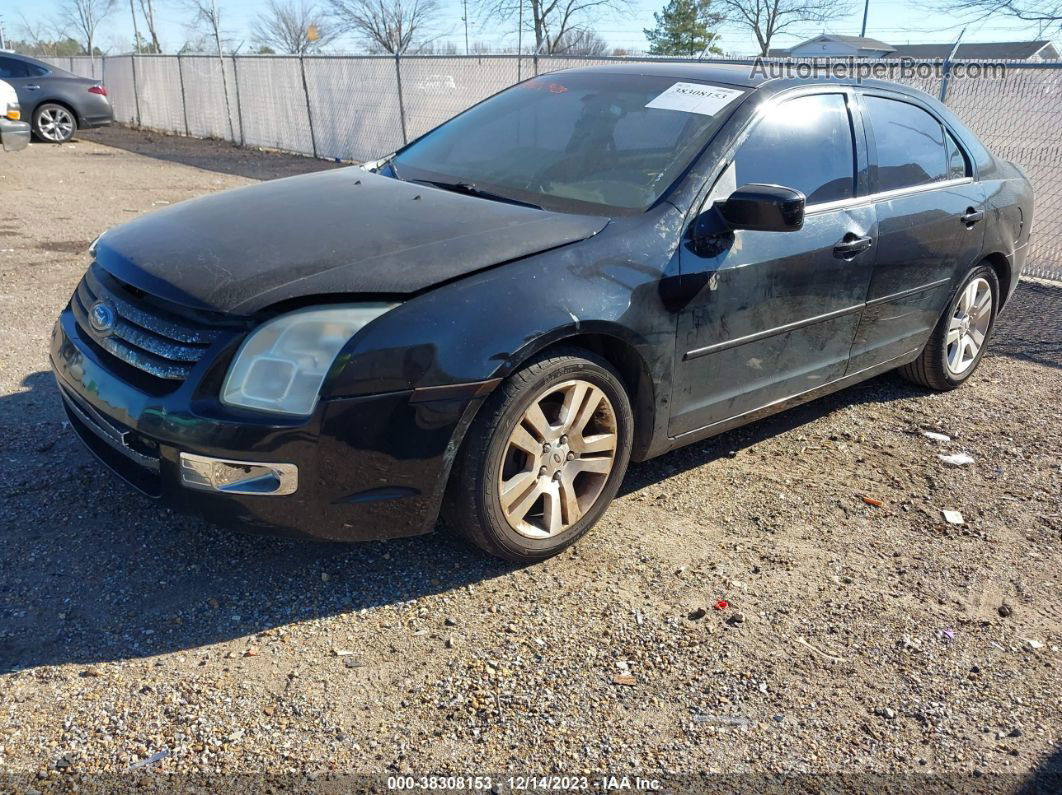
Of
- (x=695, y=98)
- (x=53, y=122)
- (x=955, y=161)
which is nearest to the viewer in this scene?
(x=695, y=98)

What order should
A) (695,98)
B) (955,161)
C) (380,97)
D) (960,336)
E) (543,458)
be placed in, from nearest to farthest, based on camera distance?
1. (543,458)
2. (695,98)
3. (955,161)
4. (960,336)
5. (380,97)

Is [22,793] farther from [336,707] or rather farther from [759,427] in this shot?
[759,427]

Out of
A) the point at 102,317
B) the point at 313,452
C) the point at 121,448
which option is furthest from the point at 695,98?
the point at 121,448

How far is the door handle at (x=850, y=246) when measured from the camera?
400 centimetres

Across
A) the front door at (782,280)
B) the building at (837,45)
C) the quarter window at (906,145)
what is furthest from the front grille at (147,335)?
the building at (837,45)

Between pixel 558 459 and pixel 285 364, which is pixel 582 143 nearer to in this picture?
pixel 558 459

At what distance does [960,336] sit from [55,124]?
17190 mm

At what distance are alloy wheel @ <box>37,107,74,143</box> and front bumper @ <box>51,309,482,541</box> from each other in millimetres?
16743

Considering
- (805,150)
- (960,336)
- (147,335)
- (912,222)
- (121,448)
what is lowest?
(960,336)

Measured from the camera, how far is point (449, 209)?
3.45 metres

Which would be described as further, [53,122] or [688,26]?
[688,26]

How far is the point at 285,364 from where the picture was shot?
8.95ft

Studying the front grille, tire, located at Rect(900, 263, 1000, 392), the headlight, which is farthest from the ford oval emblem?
tire, located at Rect(900, 263, 1000, 392)

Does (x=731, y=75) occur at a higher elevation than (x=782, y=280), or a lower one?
higher
